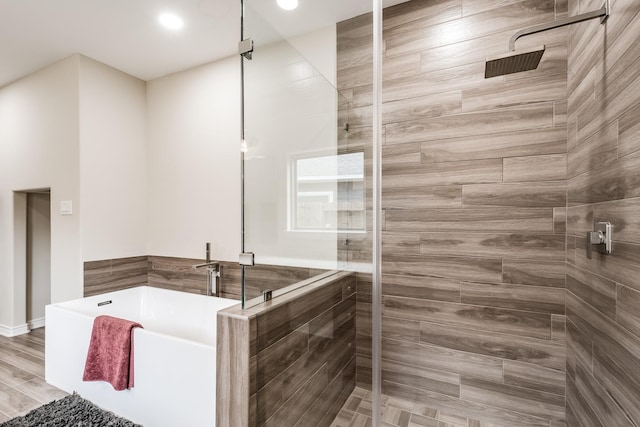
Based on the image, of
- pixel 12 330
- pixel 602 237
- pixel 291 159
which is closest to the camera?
pixel 602 237

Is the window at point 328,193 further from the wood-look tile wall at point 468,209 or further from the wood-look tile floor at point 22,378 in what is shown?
the wood-look tile floor at point 22,378

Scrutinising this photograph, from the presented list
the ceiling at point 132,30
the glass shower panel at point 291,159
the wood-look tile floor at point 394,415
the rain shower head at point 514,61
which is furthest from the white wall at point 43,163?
the rain shower head at point 514,61

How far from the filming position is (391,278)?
214 centimetres

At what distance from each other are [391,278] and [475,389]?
2.73ft

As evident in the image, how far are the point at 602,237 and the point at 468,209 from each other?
0.70 metres

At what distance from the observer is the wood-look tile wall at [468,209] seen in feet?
5.71

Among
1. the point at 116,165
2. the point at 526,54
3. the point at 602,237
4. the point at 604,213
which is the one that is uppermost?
the point at 526,54

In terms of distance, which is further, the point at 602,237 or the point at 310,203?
the point at 310,203

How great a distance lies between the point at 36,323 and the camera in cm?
342

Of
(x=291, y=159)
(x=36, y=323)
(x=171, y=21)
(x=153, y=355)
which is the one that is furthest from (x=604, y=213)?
(x=36, y=323)

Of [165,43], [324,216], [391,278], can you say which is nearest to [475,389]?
[391,278]

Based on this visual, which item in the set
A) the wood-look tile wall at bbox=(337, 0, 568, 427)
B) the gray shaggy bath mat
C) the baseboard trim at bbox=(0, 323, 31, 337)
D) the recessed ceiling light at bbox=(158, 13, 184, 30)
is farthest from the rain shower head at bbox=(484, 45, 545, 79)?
the baseboard trim at bbox=(0, 323, 31, 337)

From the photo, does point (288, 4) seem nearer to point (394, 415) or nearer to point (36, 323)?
point (394, 415)

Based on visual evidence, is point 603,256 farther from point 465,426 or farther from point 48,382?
point 48,382
